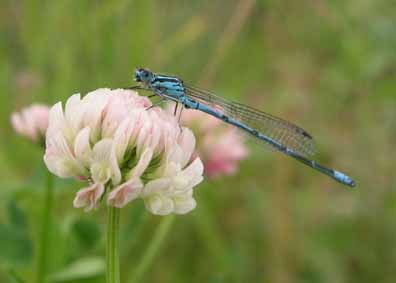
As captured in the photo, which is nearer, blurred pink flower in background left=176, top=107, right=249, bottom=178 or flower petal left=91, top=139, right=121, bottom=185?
flower petal left=91, top=139, right=121, bottom=185

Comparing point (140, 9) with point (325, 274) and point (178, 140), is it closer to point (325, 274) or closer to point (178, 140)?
point (325, 274)

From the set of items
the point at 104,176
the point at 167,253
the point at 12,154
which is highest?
the point at 12,154

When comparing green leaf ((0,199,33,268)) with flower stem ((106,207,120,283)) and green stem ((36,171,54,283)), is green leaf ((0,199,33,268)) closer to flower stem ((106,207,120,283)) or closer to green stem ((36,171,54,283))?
green stem ((36,171,54,283))

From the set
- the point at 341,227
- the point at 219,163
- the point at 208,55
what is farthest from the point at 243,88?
the point at 219,163

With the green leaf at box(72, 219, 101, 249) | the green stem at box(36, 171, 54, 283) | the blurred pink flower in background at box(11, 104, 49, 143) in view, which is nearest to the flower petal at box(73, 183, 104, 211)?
the green stem at box(36, 171, 54, 283)

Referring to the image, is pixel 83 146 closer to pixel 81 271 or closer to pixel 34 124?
pixel 81 271

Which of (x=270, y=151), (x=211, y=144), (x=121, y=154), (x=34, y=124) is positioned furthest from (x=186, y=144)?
(x=270, y=151)
